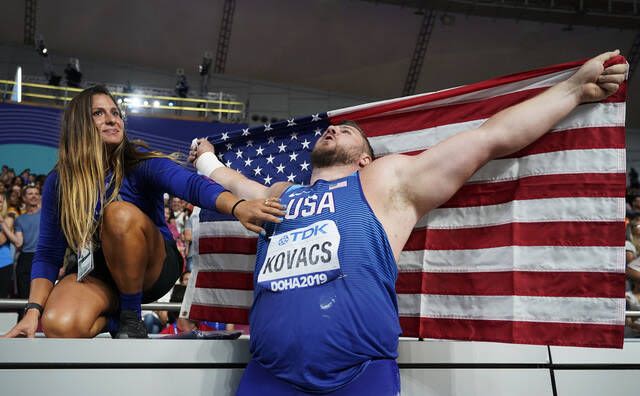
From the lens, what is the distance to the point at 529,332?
202 centimetres

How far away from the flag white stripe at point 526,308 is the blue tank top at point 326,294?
0.47m

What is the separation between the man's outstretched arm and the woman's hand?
1.45 feet

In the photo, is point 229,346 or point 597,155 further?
point 597,155

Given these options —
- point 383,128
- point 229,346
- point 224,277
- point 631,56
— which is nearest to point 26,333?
point 229,346

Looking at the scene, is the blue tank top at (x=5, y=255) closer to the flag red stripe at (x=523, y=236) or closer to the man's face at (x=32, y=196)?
the man's face at (x=32, y=196)

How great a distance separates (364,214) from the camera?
1.85 meters

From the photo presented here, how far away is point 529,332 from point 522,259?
27 centimetres

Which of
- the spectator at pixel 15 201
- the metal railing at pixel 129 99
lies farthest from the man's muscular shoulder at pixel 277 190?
the metal railing at pixel 129 99

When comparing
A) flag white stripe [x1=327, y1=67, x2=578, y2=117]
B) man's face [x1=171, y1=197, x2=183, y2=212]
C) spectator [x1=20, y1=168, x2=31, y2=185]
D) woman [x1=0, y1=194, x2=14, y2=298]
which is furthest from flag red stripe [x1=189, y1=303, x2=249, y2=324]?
spectator [x1=20, y1=168, x2=31, y2=185]

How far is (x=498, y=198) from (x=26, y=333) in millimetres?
1887

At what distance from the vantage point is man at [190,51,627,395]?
1.66 m

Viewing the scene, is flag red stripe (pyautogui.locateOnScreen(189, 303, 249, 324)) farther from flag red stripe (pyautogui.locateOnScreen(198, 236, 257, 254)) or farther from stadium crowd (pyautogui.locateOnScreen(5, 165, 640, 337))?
stadium crowd (pyautogui.locateOnScreen(5, 165, 640, 337))

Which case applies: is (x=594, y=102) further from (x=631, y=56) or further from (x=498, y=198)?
(x=631, y=56)

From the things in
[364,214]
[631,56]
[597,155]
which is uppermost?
[631,56]
